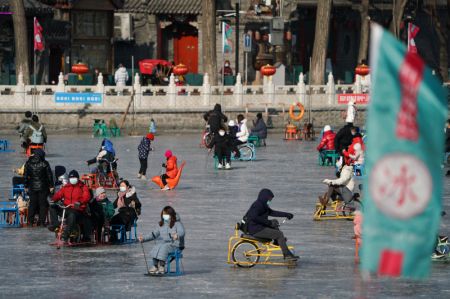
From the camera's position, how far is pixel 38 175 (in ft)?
73.0

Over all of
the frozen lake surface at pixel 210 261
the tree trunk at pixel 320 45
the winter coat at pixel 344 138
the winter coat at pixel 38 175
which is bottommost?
the frozen lake surface at pixel 210 261

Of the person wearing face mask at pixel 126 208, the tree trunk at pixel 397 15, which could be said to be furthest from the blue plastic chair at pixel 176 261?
the tree trunk at pixel 397 15

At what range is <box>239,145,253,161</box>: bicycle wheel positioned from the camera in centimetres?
3691

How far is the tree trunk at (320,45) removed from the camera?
5269 centimetres

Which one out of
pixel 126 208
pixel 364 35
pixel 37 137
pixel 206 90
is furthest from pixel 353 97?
pixel 126 208

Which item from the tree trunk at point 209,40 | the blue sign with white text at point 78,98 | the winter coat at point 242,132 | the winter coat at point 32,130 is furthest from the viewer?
the tree trunk at point 209,40

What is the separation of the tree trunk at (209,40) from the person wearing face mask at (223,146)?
1770cm

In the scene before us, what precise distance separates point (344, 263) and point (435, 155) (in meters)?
11.7

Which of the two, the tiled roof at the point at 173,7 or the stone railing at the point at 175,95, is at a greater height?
the tiled roof at the point at 173,7

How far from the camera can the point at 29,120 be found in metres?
35.3

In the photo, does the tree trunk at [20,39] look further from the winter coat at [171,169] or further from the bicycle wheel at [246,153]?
the winter coat at [171,169]

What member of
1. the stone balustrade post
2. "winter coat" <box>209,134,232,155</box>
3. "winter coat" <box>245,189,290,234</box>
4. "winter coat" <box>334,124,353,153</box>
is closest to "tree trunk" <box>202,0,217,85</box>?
the stone balustrade post

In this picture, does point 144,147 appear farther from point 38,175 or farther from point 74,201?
point 74,201

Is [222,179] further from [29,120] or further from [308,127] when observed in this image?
[308,127]
